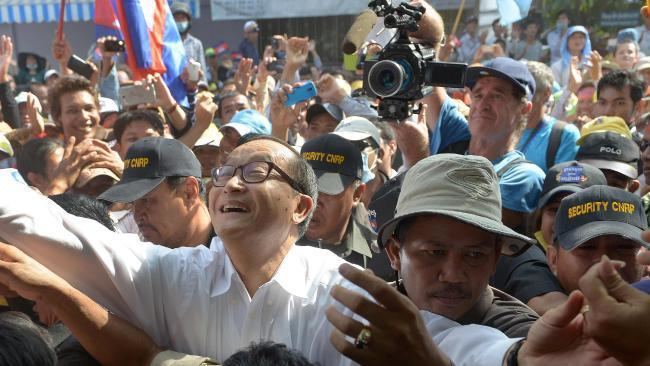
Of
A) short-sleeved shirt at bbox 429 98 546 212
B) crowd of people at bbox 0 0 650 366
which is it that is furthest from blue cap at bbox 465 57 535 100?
short-sleeved shirt at bbox 429 98 546 212

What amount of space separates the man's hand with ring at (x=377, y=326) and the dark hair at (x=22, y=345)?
79cm

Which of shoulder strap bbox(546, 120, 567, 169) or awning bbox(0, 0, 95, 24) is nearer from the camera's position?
shoulder strap bbox(546, 120, 567, 169)

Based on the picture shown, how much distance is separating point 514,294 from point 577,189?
1.93 ft

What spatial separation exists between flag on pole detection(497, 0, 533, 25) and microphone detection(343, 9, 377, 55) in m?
2.55

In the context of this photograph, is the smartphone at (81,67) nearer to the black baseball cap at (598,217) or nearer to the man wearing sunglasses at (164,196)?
the man wearing sunglasses at (164,196)

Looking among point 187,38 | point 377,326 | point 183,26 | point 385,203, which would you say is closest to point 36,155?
point 385,203

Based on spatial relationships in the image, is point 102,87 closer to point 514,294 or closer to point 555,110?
point 555,110

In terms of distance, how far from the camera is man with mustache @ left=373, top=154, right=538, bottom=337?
90.8 inches

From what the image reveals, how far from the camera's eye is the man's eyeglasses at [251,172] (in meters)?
2.59

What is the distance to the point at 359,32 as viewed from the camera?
3627 millimetres

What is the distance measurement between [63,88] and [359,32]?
9.42 feet

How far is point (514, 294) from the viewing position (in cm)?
299

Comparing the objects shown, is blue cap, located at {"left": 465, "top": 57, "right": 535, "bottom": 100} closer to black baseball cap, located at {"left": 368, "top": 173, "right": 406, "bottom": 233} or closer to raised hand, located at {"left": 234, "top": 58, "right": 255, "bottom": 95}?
black baseball cap, located at {"left": 368, "top": 173, "right": 406, "bottom": 233}

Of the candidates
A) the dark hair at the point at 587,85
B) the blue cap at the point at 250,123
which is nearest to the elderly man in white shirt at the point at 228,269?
the blue cap at the point at 250,123
